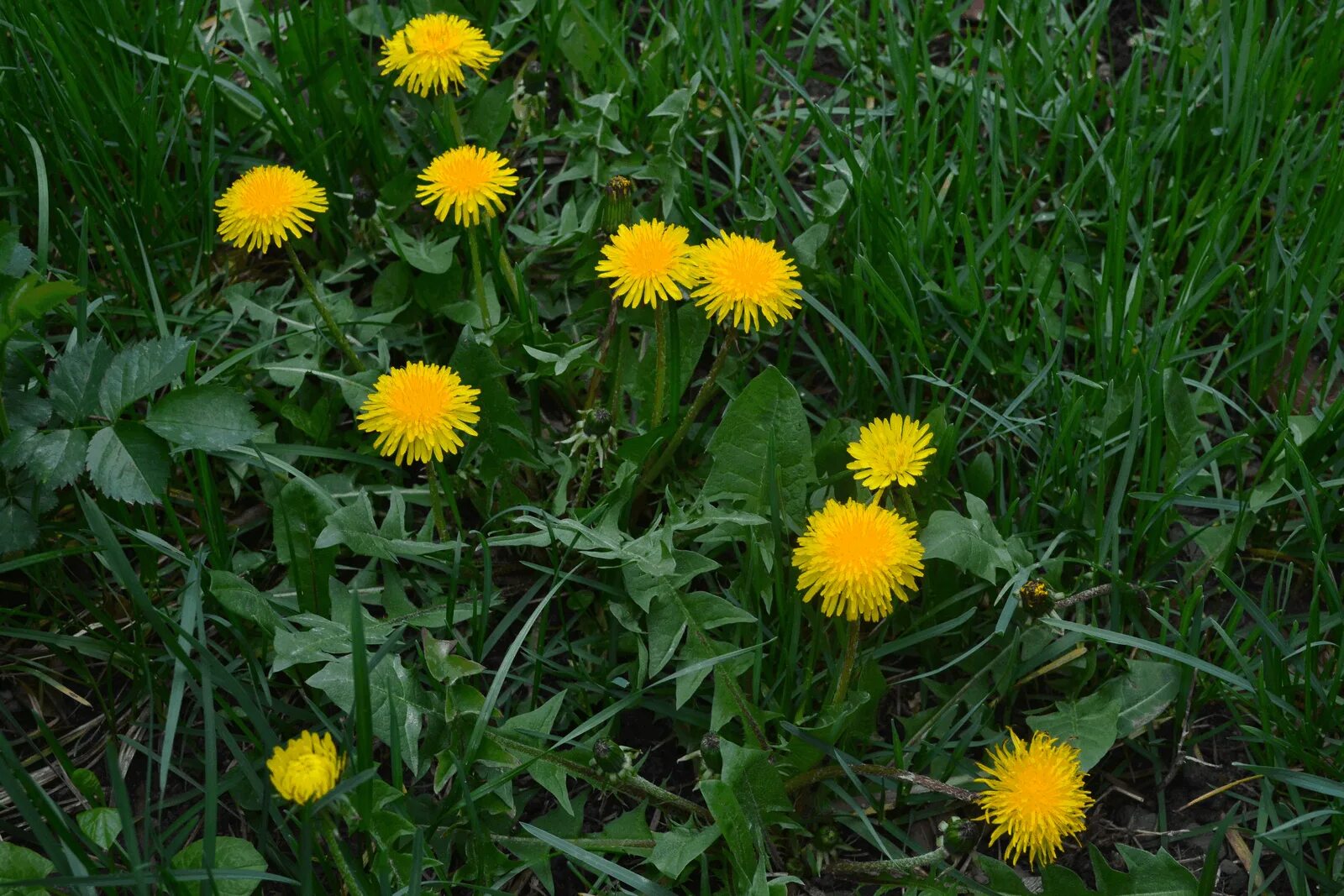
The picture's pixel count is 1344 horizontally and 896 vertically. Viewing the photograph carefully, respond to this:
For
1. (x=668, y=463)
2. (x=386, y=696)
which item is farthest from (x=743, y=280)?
(x=386, y=696)

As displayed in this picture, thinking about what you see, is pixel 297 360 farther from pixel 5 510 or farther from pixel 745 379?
pixel 745 379

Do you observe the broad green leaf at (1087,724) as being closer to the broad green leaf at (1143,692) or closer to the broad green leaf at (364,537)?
the broad green leaf at (1143,692)

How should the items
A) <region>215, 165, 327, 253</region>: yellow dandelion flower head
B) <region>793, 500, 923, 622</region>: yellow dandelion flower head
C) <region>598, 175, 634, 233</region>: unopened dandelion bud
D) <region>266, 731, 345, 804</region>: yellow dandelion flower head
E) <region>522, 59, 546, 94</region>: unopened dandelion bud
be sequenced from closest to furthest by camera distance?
<region>266, 731, 345, 804</region>: yellow dandelion flower head < <region>793, 500, 923, 622</region>: yellow dandelion flower head < <region>215, 165, 327, 253</region>: yellow dandelion flower head < <region>598, 175, 634, 233</region>: unopened dandelion bud < <region>522, 59, 546, 94</region>: unopened dandelion bud

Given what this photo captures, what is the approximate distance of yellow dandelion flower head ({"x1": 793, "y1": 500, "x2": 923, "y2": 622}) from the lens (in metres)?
1.69

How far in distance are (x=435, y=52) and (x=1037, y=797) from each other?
1.66 m

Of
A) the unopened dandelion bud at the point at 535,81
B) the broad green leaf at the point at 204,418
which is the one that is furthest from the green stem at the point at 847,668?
the unopened dandelion bud at the point at 535,81

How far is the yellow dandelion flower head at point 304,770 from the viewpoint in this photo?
1.49 meters

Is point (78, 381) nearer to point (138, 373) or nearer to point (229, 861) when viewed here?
point (138, 373)

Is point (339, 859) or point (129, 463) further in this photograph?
point (129, 463)

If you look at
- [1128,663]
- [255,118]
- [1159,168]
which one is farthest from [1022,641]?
[255,118]

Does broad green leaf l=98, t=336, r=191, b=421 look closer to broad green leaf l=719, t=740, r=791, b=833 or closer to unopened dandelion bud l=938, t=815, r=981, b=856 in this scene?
broad green leaf l=719, t=740, r=791, b=833

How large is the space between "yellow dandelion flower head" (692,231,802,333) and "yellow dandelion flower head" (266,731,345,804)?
34.9 inches

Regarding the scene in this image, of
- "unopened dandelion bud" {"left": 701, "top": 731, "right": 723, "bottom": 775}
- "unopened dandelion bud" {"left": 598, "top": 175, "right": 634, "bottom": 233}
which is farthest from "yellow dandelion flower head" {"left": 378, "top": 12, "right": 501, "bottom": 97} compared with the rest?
"unopened dandelion bud" {"left": 701, "top": 731, "right": 723, "bottom": 775}

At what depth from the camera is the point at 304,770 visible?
1.50 metres
